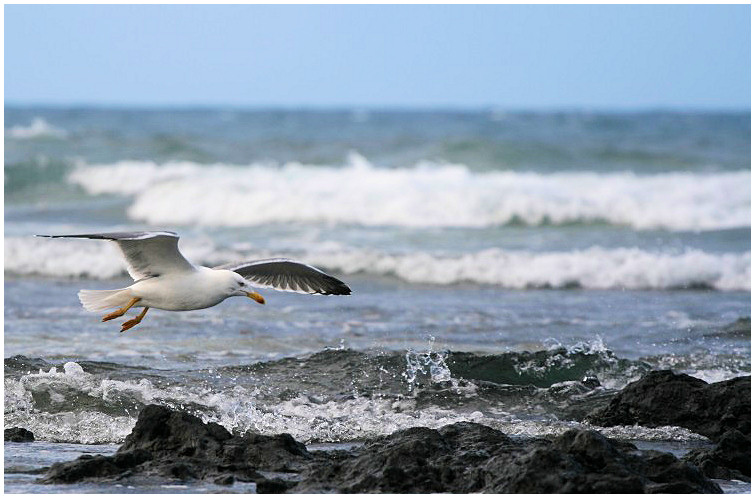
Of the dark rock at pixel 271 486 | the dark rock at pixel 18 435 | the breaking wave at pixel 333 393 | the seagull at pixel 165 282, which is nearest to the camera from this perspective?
the dark rock at pixel 271 486

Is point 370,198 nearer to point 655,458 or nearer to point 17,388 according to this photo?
point 17,388

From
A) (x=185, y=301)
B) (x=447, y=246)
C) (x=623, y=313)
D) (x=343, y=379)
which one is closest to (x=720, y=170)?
(x=447, y=246)

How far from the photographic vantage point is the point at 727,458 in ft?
22.2

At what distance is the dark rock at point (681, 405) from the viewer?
780cm

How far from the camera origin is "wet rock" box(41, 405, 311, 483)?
20.9 feet

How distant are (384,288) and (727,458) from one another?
8289 millimetres

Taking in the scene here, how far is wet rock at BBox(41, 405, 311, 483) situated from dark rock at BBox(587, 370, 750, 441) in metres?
2.40

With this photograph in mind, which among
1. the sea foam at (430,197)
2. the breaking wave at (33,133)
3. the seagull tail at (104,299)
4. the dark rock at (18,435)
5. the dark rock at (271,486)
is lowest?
the dark rock at (271,486)

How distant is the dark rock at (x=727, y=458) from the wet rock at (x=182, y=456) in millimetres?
2189

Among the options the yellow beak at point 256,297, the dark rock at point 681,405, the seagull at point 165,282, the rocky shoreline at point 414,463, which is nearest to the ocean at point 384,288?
the dark rock at point 681,405

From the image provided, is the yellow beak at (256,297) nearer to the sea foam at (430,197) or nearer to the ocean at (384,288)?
the ocean at (384,288)

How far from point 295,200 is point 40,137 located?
15.5 m

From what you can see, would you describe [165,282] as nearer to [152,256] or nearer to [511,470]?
[152,256]

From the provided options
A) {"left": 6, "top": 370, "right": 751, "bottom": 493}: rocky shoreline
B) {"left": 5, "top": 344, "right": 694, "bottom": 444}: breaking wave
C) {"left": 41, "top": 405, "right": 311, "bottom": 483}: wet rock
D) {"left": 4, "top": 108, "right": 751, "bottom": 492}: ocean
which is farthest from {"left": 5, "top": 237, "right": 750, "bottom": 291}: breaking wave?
{"left": 41, "top": 405, "right": 311, "bottom": 483}: wet rock
